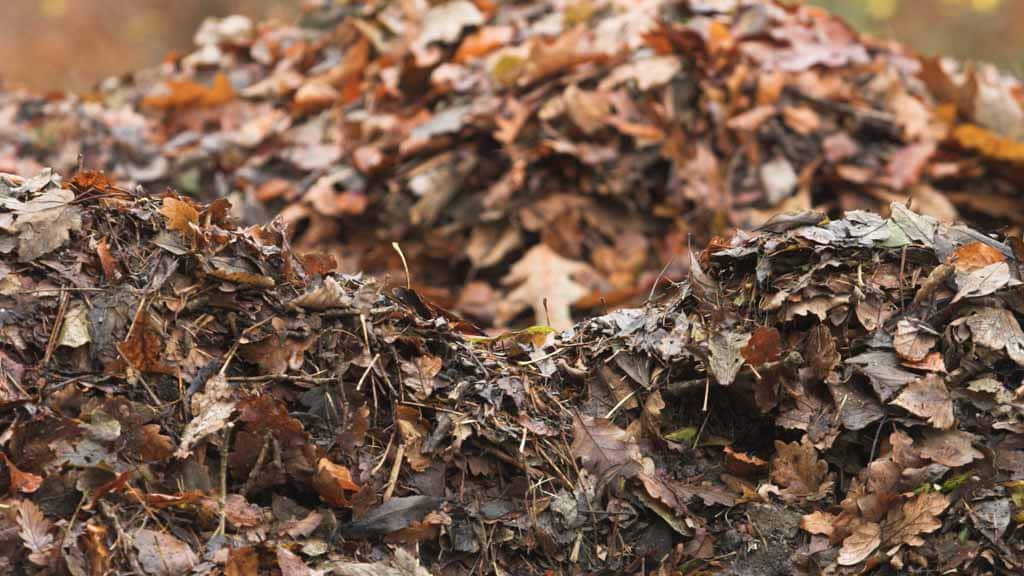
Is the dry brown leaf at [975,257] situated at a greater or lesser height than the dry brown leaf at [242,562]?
lesser

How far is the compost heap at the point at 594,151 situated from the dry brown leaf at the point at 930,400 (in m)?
2.12

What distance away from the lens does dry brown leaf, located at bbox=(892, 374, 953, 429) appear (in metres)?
1.83

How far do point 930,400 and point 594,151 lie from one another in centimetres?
258

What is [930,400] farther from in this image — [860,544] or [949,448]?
[860,544]

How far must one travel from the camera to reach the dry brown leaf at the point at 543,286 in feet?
12.9

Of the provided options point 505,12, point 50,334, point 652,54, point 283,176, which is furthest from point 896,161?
point 50,334

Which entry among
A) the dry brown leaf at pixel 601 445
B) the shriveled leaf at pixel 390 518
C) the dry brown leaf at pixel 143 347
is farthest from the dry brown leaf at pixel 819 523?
the dry brown leaf at pixel 143 347

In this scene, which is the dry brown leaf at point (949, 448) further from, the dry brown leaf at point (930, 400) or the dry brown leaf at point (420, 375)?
the dry brown leaf at point (420, 375)

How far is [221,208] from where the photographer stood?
6.35ft

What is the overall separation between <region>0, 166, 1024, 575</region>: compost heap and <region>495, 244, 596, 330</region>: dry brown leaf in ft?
6.18

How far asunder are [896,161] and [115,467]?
3.73m

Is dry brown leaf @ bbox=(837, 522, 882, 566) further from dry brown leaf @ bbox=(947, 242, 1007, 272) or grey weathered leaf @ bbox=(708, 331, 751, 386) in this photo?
dry brown leaf @ bbox=(947, 242, 1007, 272)

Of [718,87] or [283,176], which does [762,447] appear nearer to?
[718,87]

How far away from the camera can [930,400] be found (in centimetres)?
184
